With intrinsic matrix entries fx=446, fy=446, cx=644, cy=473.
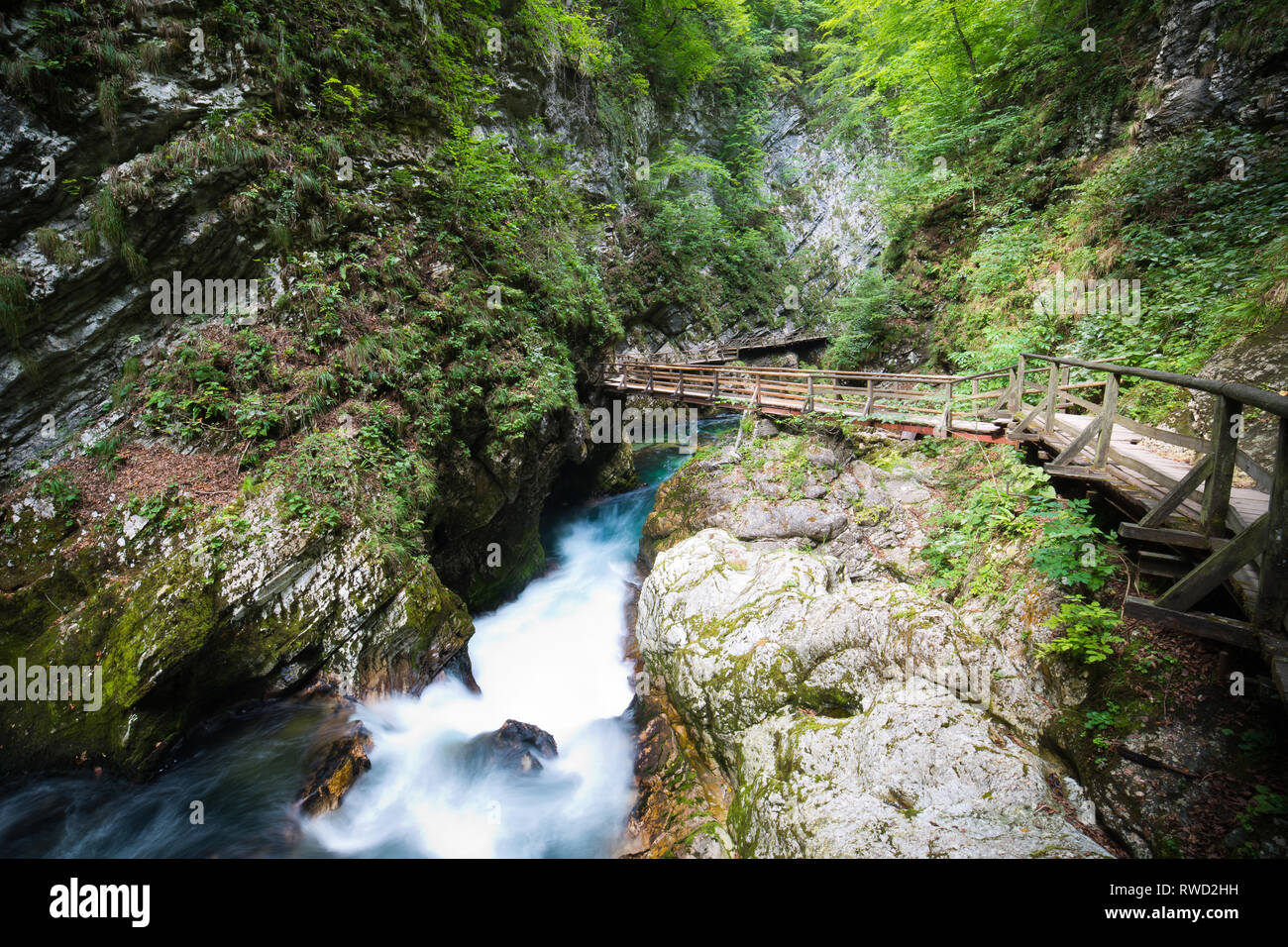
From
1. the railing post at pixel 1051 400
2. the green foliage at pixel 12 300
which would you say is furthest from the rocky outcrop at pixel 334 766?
the railing post at pixel 1051 400

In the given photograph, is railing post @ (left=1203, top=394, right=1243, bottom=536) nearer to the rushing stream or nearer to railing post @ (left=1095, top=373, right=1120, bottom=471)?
railing post @ (left=1095, top=373, right=1120, bottom=471)

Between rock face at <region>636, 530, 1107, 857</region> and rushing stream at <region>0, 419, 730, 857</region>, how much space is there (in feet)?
6.35

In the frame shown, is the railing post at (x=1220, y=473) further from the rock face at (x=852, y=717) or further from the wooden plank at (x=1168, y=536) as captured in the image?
the rock face at (x=852, y=717)

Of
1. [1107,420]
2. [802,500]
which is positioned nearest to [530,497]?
[802,500]

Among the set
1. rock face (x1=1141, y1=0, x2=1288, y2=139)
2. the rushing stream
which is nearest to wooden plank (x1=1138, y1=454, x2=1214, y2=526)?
the rushing stream

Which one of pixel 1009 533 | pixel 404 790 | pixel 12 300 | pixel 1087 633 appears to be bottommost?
pixel 404 790

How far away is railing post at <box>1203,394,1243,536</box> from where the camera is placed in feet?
8.01

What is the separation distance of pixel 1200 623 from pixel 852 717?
9.22 ft

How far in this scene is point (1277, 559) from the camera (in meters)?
2.09

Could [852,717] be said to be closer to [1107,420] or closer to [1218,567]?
[1218,567]

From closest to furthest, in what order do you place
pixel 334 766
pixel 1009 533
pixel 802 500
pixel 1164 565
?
pixel 1164 565 → pixel 334 766 → pixel 1009 533 → pixel 802 500

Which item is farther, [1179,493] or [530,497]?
[530,497]

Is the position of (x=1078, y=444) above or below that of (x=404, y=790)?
above
